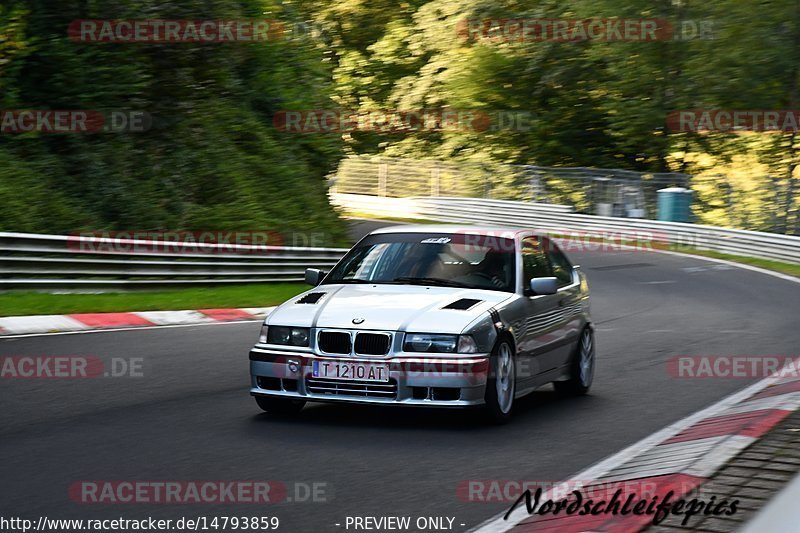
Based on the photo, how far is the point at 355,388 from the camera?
27.9ft

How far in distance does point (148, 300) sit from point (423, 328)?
9.59 metres

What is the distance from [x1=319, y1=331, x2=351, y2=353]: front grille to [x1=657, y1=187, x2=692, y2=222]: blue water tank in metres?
32.6

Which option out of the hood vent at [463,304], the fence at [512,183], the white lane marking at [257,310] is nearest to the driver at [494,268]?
the hood vent at [463,304]

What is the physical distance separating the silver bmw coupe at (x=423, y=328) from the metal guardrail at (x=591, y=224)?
67.4 feet

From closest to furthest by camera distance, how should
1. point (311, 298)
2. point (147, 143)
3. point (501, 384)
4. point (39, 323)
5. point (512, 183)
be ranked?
point (501, 384), point (311, 298), point (39, 323), point (147, 143), point (512, 183)

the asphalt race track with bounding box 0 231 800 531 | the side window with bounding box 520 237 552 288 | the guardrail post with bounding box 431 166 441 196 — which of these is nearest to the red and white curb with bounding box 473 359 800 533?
the asphalt race track with bounding box 0 231 800 531

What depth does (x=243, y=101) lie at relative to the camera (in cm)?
2941

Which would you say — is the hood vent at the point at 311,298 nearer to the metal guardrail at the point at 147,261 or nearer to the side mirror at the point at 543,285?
the side mirror at the point at 543,285

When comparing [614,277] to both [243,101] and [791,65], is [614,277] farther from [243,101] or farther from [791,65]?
[791,65]

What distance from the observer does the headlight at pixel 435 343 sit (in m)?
8.46

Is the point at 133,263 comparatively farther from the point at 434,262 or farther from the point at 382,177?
the point at 382,177

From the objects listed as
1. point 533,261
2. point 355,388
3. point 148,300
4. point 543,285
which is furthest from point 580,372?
point 148,300

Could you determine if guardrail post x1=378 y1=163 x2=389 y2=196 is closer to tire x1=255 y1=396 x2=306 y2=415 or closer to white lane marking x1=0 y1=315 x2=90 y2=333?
white lane marking x1=0 y1=315 x2=90 y2=333

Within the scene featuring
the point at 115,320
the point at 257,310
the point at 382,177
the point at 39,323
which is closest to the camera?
the point at 39,323
